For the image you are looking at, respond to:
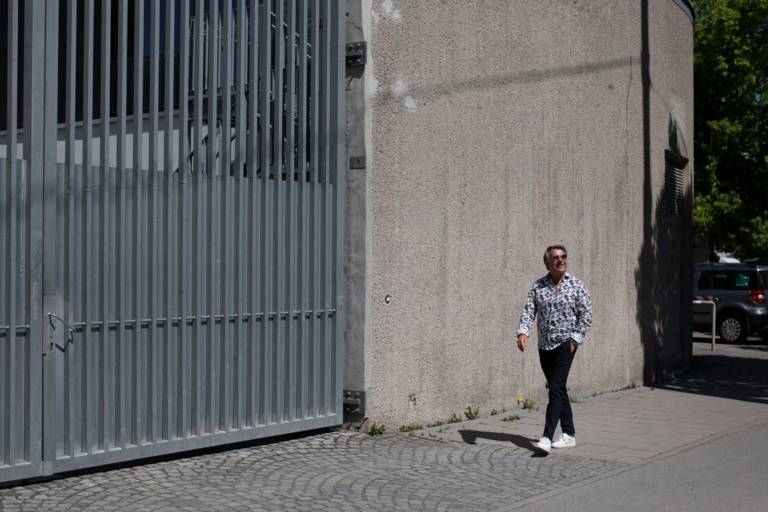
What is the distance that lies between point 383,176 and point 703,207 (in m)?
19.3

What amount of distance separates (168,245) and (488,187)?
158 inches

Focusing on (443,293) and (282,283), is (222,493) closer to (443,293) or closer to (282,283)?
(282,283)

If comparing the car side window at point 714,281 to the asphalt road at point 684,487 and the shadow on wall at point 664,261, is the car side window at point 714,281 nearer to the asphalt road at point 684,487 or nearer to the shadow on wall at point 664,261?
the shadow on wall at point 664,261

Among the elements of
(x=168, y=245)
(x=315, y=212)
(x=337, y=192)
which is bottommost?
(x=168, y=245)

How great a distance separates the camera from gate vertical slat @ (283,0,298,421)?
8312mm

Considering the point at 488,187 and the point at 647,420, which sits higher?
the point at 488,187

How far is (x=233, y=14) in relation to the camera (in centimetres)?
798

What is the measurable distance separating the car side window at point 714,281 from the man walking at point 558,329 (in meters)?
15.6

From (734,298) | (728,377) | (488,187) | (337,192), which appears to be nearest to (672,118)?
(728,377)

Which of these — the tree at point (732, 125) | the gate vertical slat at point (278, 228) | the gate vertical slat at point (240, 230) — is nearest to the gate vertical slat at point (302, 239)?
the gate vertical slat at point (278, 228)

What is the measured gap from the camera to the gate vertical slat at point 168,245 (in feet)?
24.3

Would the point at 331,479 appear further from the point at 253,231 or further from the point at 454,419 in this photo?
the point at 454,419

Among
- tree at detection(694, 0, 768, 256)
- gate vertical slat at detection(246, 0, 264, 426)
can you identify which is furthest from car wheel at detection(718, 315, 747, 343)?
gate vertical slat at detection(246, 0, 264, 426)

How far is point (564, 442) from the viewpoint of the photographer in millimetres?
8656
